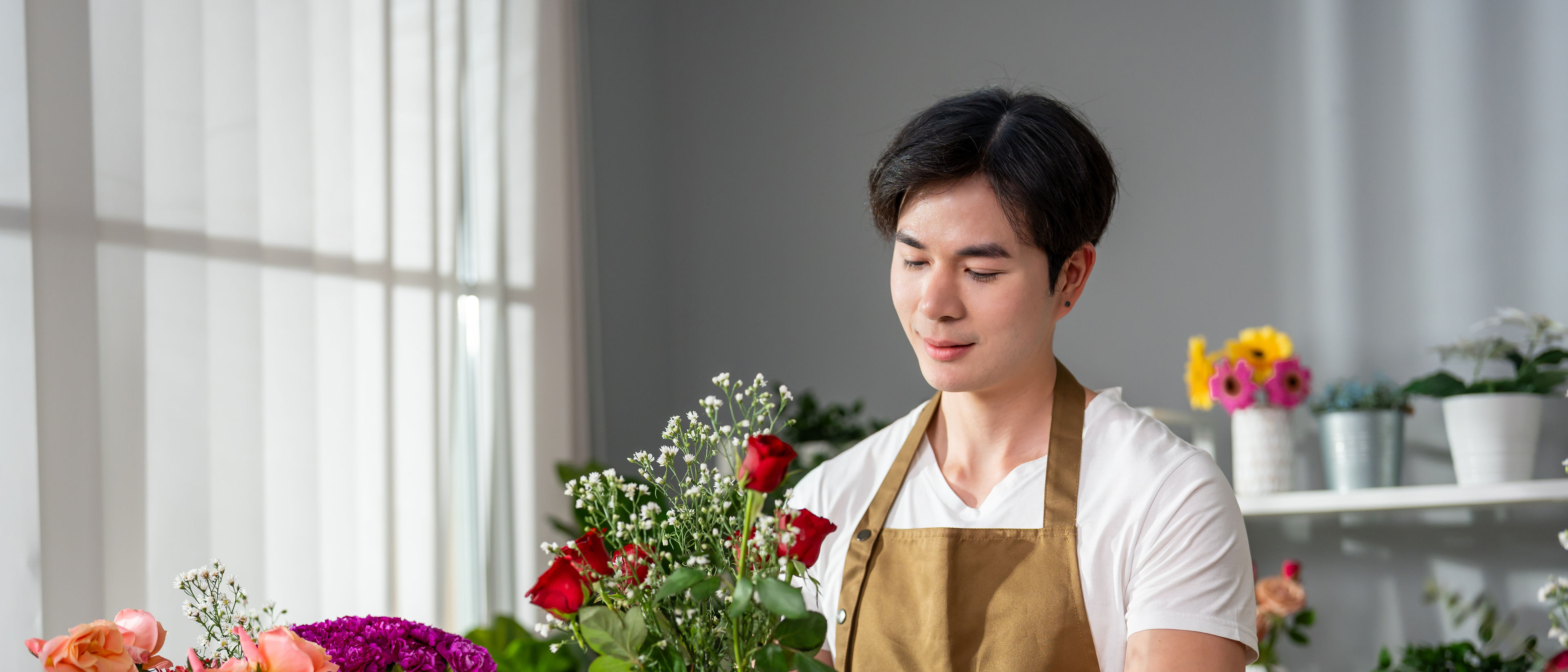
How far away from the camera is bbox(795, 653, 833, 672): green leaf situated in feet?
2.42

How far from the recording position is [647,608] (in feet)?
2.53

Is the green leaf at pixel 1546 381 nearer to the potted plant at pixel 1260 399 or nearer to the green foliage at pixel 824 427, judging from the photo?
the potted plant at pixel 1260 399

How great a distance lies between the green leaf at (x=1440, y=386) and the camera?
2.30 meters

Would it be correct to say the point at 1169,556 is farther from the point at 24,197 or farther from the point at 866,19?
the point at 866,19

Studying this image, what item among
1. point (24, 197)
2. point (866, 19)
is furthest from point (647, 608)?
point (866, 19)

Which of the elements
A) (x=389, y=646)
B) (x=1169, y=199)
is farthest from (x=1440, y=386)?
(x=389, y=646)

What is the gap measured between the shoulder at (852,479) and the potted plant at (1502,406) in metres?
1.51

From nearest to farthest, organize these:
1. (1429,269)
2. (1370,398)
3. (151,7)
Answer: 1. (151,7)
2. (1370,398)
3. (1429,269)

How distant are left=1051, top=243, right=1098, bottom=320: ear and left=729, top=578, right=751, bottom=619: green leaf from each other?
23.6 inches

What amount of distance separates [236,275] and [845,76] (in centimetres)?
195

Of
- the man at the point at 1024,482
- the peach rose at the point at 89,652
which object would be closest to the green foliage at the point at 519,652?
the man at the point at 1024,482

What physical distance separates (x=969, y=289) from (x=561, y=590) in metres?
0.56

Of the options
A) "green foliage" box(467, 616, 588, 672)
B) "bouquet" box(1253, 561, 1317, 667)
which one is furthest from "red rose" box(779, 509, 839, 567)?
"bouquet" box(1253, 561, 1317, 667)

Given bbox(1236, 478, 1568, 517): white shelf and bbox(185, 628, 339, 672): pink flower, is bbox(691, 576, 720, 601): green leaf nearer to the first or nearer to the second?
bbox(185, 628, 339, 672): pink flower
